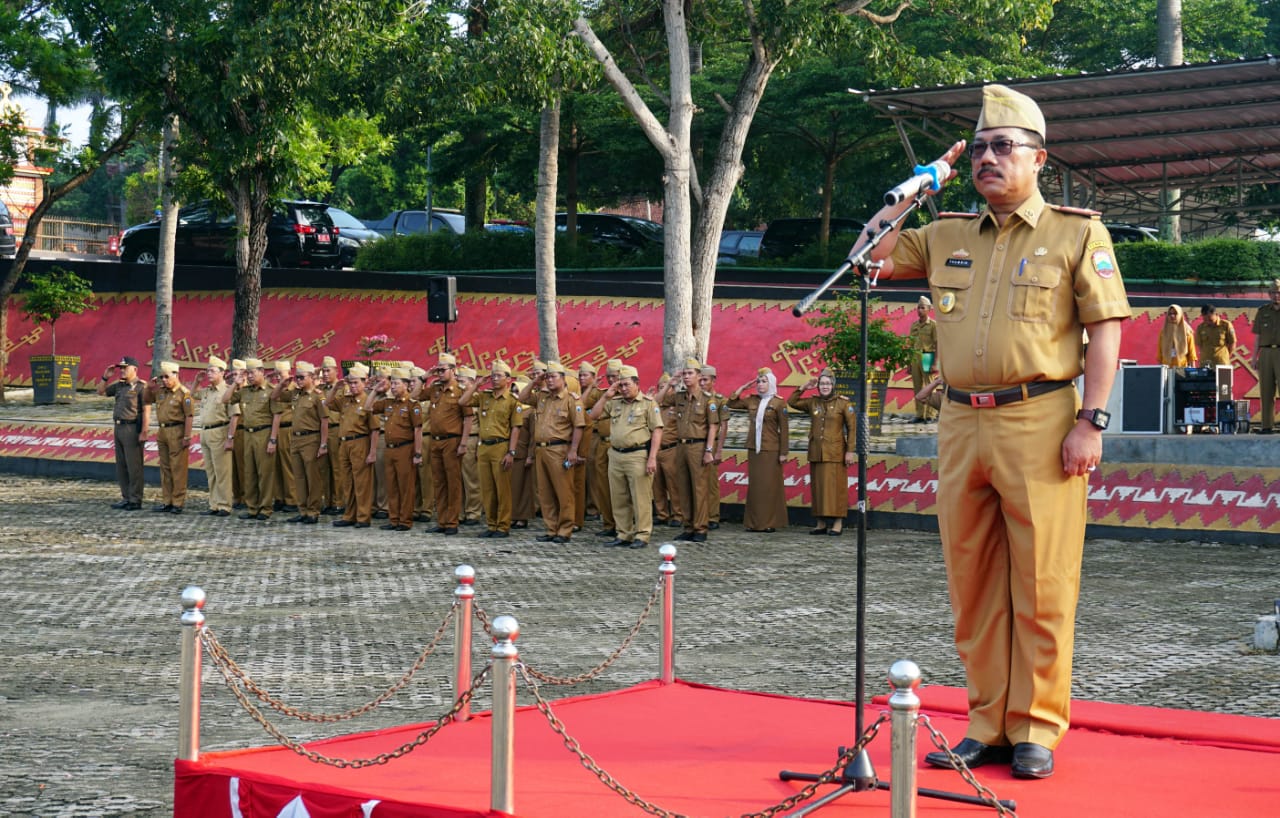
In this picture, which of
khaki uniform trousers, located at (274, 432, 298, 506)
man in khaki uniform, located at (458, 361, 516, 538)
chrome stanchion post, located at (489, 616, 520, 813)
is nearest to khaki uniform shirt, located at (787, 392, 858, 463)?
man in khaki uniform, located at (458, 361, 516, 538)

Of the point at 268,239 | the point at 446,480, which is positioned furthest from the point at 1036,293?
the point at 268,239

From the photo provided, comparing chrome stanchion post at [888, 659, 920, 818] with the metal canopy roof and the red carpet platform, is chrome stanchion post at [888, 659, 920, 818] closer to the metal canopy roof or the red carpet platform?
the red carpet platform

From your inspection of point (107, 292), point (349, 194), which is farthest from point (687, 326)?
point (349, 194)

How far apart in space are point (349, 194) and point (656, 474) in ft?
144

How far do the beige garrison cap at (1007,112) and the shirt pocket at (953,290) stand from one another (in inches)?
19.5

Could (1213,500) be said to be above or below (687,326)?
below

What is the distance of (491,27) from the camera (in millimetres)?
19938

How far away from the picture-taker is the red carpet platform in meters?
5.03

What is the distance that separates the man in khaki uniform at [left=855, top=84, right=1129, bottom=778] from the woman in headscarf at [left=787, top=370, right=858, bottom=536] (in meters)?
11.6

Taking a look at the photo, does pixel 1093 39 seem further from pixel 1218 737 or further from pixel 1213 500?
pixel 1218 737

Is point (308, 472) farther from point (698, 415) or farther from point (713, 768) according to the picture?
point (713, 768)

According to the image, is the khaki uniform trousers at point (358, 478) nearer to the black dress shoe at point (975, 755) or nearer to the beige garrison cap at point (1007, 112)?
the black dress shoe at point (975, 755)

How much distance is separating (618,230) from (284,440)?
16.1m

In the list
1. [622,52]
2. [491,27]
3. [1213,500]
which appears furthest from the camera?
[622,52]
